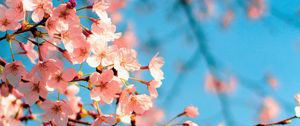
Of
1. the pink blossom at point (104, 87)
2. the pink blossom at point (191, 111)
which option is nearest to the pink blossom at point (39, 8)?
the pink blossom at point (104, 87)

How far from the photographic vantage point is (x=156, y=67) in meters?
1.88

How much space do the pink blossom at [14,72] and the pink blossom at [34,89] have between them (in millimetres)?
49

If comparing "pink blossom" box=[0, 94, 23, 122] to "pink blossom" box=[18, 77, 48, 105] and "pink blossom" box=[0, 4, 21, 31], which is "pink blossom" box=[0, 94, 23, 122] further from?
"pink blossom" box=[0, 4, 21, 31]

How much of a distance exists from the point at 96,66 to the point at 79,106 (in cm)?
80

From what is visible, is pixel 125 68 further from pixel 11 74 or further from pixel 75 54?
pixel 11 74

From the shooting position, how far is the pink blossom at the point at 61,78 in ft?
5.28

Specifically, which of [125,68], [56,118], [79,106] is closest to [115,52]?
[125,68]

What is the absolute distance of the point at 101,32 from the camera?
1.65 m

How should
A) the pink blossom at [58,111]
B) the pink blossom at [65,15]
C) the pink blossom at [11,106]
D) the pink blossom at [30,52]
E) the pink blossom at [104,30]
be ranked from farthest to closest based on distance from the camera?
the pink blossom at [11,106] → the pink blossom at [30,52] → the pink blossom at [58,111] → the pink blossom at [104,30] → the pink blossom at [65,15]

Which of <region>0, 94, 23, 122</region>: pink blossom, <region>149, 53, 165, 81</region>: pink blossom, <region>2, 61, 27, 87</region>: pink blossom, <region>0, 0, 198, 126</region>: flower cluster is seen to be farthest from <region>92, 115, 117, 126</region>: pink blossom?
<region>0, 94, 23, 122</region>: pink blossom

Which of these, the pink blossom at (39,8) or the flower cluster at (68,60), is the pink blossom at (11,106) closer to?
the flower cluster at (68,60)

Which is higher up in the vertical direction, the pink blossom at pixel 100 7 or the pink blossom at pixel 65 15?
the pink blossom at pixel 100 7

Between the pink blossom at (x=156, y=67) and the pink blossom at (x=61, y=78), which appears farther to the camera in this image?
the pink blossom at (x=156, y=67)

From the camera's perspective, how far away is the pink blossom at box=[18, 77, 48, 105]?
64.9 inches
